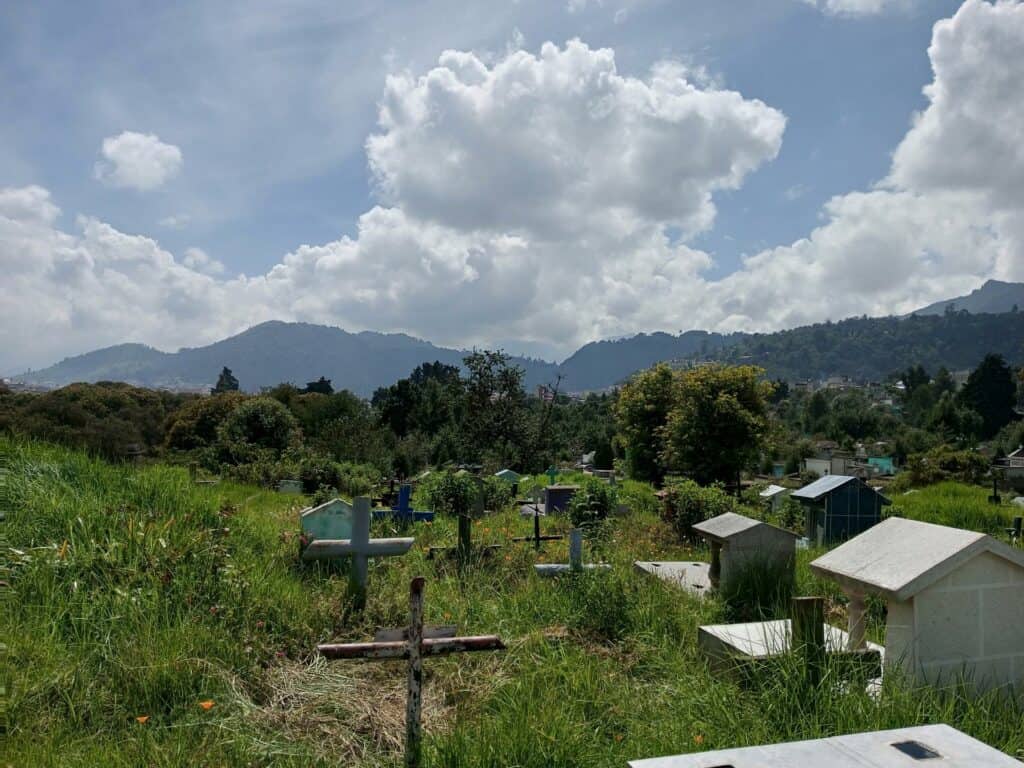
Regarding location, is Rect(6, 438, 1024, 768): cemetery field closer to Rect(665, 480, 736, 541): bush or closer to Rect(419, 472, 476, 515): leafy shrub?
Rect(665, 480, 736, 541): bush

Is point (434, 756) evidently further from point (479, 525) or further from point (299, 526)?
point (479, 525)

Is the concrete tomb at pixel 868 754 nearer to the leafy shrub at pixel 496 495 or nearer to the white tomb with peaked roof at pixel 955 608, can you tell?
the white tomb with peaked roof at pixel 955 608

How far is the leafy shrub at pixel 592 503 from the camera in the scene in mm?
12227

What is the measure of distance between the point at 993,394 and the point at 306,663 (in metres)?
76.4

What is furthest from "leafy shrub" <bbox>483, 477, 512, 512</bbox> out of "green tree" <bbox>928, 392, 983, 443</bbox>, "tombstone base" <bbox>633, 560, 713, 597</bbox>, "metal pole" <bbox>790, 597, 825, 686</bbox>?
"green tree" <bbox>928, 392, 983, 443</bbox>

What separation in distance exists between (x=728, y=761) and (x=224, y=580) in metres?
4.33

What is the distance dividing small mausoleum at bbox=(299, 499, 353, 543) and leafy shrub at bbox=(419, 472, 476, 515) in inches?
236

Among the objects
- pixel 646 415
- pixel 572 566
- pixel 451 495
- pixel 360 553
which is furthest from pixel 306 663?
pixel 646 415

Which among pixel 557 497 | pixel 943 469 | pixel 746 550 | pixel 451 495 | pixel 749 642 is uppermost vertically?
pixel 746 550

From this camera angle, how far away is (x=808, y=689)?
3258 millimetres

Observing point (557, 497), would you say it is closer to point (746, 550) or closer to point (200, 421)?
point (746, 550)

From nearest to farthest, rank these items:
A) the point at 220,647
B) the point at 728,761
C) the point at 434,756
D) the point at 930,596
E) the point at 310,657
A: 1. the point at 728,761
2. the point at 434,756
3. the point at 930,596
4. the point at 220,647
5. the point at 310,657

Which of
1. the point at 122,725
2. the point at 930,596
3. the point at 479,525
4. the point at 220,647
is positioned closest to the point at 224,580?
the point at 220,647

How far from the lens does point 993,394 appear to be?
64.7 m
